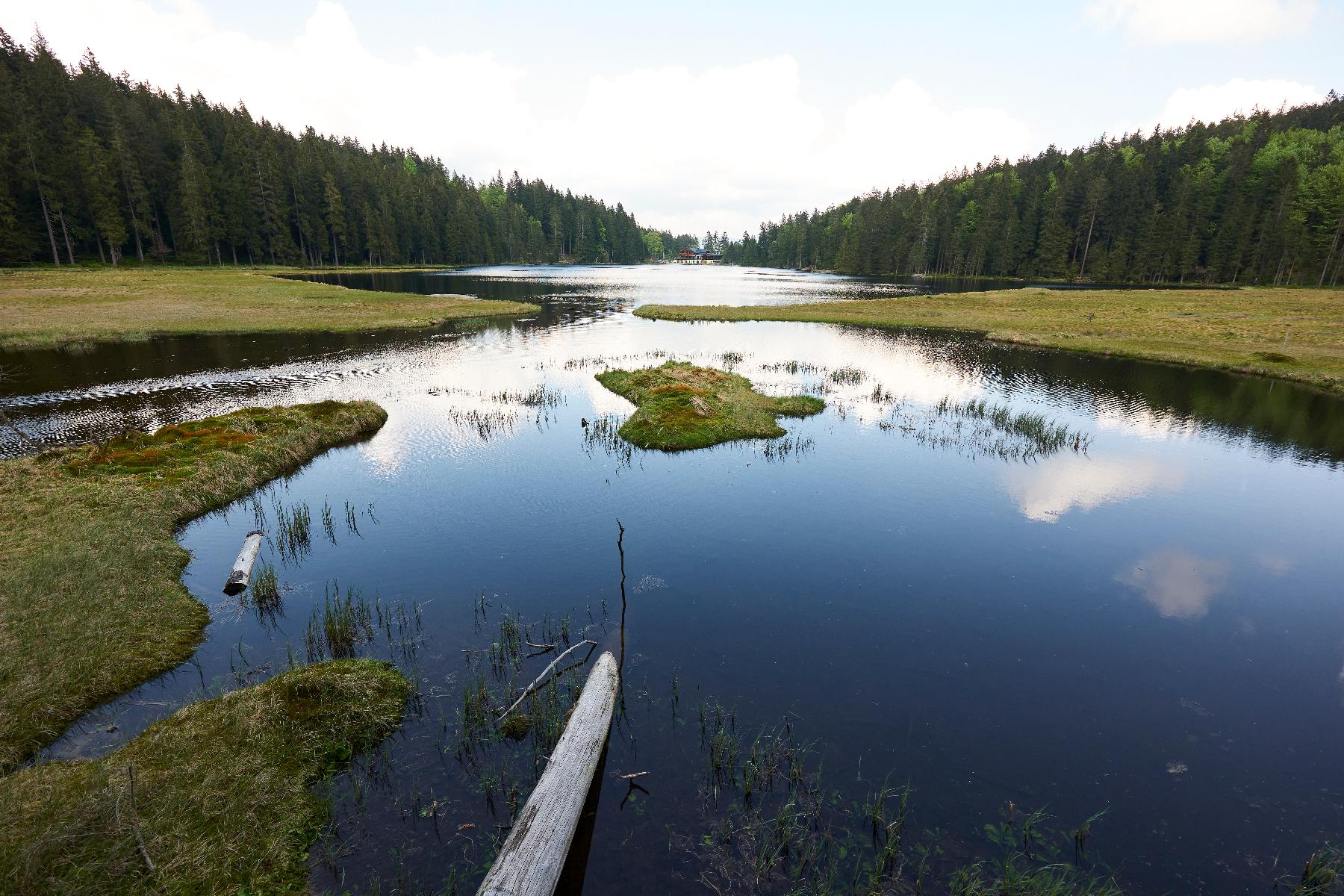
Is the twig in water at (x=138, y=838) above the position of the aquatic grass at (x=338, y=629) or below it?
above

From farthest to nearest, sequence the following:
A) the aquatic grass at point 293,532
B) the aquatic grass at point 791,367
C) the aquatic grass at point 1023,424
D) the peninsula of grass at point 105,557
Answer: the aquatic grass at point 791,367, the aquatic grass at point 1023,424, the aquatic grass at point 293,532, the peninsula of grass at point 105,557

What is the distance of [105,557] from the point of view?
551 inches

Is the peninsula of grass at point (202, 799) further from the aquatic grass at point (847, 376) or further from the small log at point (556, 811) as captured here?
the aquatic grass at point (847, 376)

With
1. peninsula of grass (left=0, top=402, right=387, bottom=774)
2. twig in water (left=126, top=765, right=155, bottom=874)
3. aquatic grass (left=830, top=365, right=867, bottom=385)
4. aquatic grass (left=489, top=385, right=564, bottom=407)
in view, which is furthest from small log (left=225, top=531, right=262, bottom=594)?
aquatic grass (left=830, top=365, right=867, bottom=385)

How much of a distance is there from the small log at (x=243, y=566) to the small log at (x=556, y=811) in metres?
10.3

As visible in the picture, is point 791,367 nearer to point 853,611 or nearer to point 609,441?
point 609,441

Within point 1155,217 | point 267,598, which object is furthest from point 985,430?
point 1155,217

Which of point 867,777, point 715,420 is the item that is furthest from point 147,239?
point 867,777

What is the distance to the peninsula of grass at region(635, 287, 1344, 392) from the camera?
44.0 m

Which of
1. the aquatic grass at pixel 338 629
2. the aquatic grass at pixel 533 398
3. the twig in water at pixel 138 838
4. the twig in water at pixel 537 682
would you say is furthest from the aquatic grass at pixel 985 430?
the twig in water at pixel 138 838

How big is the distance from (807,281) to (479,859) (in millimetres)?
158076

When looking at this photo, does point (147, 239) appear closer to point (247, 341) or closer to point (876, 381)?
point (247, 341)

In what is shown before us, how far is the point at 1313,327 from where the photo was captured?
179ft

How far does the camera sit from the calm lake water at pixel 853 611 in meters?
8.48
